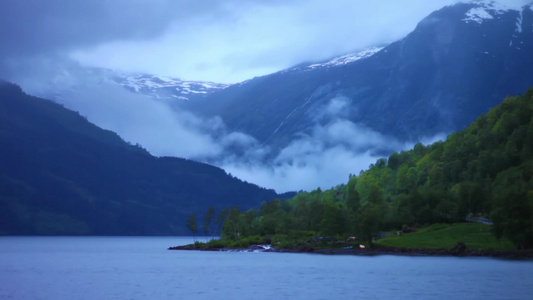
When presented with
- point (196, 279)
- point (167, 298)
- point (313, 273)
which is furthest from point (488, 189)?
point (167, 298)

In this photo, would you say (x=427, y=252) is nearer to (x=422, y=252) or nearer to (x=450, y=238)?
(x=422, y=252)

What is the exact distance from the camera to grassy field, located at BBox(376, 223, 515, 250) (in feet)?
465

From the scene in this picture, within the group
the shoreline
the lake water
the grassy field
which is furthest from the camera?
the grassy field

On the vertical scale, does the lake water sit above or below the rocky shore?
below

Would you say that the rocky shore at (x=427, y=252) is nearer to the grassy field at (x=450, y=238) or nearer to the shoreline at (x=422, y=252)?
the shoreline at (x=422, y=252)

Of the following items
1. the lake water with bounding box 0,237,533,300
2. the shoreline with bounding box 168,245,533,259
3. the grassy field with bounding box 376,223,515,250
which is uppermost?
the grassy field with bounding box 376,223,515,250

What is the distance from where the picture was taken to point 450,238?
15375cm

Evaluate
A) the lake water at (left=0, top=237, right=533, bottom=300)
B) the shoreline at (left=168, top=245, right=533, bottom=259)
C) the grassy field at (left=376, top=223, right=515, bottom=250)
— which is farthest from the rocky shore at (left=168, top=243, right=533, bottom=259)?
the lake water at (left=0, top=237, right=533, bottom=300)

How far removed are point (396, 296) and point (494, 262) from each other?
48.6 metres

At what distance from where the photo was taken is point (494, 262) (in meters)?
115

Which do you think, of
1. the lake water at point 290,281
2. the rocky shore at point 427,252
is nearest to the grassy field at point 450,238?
the rocky shore at point 427,252

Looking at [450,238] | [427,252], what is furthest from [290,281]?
[450,238]

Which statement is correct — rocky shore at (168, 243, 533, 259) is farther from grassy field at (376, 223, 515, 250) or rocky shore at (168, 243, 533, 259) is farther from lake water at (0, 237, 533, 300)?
lake water at (0, 237, 533, 300)

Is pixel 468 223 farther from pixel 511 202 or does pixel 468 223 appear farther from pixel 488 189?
pixel 511 202
